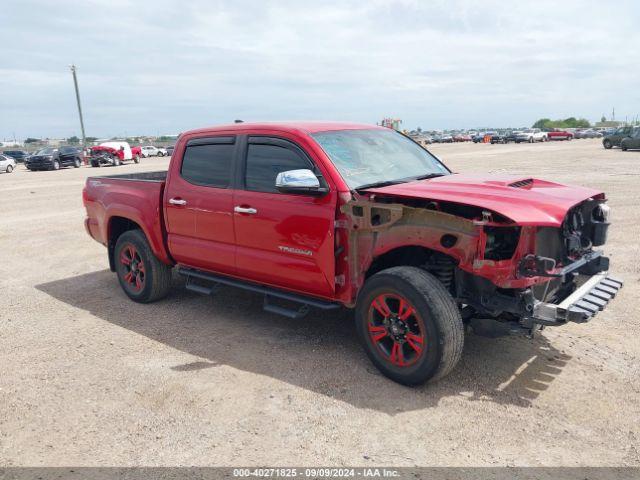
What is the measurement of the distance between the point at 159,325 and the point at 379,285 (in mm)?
2547

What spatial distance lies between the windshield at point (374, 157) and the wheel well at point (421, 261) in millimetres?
610

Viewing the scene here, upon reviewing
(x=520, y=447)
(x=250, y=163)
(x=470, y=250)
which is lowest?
(x=520, y=447)

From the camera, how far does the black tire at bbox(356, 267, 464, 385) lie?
146 inches

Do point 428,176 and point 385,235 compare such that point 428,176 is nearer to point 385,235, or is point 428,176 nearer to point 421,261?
point 421,261

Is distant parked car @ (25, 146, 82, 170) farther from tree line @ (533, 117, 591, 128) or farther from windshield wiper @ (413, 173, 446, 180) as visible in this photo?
tree line @ (533, 117, 591, 128)

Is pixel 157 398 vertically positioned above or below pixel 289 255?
below

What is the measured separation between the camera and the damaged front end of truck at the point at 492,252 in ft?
11.7

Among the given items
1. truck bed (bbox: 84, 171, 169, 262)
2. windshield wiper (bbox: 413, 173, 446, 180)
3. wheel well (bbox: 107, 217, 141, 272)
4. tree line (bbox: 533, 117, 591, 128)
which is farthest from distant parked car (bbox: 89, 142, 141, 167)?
tree line (bbox: 533, 117, 591, 128)

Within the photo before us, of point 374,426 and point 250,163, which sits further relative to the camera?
point 250,163

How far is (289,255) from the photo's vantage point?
4527 millimetres

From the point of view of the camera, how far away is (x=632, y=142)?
33.9 metres

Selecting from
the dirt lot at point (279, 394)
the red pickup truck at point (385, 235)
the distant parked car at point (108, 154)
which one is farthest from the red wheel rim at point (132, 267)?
the distant parked car at point (108, 154)

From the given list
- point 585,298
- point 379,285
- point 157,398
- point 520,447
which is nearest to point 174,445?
point 157,398

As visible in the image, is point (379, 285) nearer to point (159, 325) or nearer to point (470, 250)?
point (470, 250)
